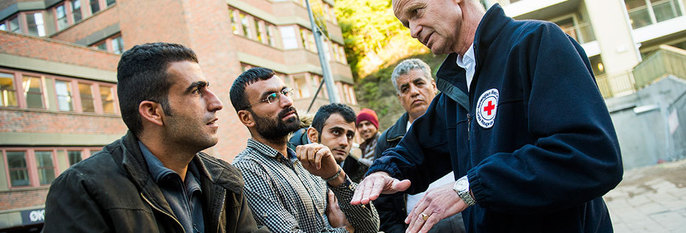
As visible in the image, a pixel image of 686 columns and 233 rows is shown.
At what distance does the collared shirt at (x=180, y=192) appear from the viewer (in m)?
2.39

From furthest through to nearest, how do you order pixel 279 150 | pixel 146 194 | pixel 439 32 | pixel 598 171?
1. pixel 279 150
2. pixel 439 32
3. pixel 146 194
4. pixel 598 171

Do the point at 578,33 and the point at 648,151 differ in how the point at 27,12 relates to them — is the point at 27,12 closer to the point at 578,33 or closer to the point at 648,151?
the point at 578,33

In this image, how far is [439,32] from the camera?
2383 mm

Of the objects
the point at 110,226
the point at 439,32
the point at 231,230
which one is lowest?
the point at 231,230

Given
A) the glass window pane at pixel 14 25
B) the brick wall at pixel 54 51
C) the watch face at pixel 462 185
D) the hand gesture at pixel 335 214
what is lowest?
the hand gesture at pixel 335 214

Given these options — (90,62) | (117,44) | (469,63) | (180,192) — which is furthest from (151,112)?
(117,44)

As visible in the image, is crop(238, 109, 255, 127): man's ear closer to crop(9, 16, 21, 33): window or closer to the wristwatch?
the wristwatch

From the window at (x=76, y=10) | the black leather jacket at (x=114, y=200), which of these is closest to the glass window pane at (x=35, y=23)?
the window at (x=76, y=10)

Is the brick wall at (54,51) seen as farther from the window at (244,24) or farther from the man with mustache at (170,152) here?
the man with mustache at (170,152)

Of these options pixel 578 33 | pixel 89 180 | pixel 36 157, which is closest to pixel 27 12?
pixel 36 157

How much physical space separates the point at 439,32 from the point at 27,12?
102ft

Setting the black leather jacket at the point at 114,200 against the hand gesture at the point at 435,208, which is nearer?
the hand gesture at the point at 435,208

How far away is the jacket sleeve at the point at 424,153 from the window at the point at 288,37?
93.6 feet

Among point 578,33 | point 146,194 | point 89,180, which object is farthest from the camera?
point 578,33
